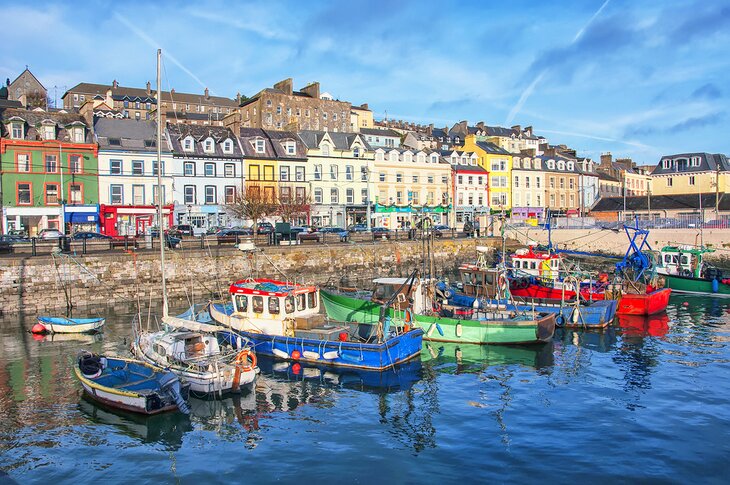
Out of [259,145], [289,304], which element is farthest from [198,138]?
[289,304]

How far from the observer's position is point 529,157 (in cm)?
7550

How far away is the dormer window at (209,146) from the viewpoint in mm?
54531

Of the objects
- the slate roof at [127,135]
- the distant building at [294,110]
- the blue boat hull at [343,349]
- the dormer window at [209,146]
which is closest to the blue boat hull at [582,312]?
the blue boat hull at [343,349]

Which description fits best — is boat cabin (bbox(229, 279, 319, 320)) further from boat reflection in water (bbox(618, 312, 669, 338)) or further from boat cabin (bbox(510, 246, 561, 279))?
boat cabin (bbox(510, 246, 561, 279))

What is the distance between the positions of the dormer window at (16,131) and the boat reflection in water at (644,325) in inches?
1771

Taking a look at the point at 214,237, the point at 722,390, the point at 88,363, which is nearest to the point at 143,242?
the point at 214,237

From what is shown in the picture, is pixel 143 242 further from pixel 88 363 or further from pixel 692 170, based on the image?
pixel 692 170

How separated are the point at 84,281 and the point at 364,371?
19.7 metres

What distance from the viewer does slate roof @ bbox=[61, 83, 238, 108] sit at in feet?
318

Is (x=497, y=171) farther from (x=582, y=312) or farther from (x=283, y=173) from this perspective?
(x=582, y=312)

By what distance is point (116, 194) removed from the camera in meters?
50.2

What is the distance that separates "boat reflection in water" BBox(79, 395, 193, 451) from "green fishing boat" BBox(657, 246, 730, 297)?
31901mm

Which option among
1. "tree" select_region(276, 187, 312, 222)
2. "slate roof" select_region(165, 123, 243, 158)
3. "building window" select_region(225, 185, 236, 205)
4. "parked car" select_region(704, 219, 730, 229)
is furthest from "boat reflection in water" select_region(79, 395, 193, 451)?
"parked car" select_region(704, 219, 730, 229)

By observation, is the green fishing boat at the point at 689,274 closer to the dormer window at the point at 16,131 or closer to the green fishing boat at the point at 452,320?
the green fishing boat at the point at 452,320
